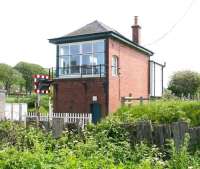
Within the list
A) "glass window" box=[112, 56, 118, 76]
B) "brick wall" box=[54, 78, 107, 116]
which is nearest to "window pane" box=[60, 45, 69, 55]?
Answer: "brick wall" box=[54, 78, 107, 116]

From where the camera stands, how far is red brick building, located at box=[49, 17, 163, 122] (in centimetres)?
2553

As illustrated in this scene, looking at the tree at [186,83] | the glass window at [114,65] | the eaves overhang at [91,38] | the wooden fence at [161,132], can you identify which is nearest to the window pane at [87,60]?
the eaves overhang at [91,38]

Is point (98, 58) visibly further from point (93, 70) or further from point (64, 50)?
point (64, 50)

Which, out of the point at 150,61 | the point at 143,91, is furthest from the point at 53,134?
the point at 150,61

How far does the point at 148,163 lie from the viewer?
6.26m

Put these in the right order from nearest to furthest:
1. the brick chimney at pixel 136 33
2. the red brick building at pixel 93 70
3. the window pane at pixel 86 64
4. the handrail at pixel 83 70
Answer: the red brick building at pixel 93 70 → the handrail at pixel 83 70 → the window pane at pixel 86 64 → the brick chimney at pixel 136 33

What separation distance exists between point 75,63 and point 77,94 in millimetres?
2528

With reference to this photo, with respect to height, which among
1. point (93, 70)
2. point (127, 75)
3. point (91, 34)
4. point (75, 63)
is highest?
point (91, 34)

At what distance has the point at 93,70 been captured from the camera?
2631cm

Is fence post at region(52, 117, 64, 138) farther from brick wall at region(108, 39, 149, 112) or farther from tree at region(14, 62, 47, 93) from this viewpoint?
tree at region(14, 62, 47, 93)

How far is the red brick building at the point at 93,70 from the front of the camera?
1005 inches

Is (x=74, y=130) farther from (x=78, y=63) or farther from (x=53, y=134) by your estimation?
(x=78, y=63)

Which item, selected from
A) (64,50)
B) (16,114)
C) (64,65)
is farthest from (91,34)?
(16,114)

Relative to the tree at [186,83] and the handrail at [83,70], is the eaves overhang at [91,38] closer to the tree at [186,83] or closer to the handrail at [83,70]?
the handrail at [83,70]
